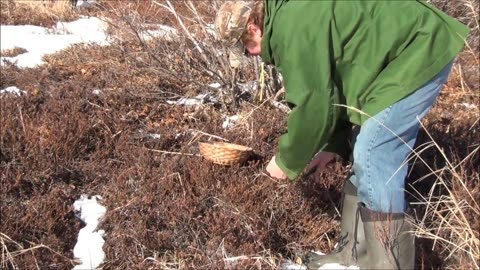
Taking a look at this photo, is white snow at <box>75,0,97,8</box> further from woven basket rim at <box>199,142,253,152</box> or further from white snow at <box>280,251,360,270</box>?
white snow at <box>280,251,360,270</box>

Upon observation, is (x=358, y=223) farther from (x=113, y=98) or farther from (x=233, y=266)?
Answer: (x=113, y=98)

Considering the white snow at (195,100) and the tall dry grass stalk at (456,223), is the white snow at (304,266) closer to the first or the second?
the tall dry grass stalk at (456,223)

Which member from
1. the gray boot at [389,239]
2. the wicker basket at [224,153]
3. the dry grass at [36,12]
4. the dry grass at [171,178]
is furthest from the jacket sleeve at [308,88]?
the dry grass at [36,12]

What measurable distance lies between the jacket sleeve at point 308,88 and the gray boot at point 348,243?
76 cm

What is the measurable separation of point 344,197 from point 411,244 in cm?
63

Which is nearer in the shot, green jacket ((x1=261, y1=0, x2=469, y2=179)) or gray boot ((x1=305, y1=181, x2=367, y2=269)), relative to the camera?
green jacket ((x1=261, y1=0, x2=469, y2=179))

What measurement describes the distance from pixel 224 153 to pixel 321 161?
772 millimetres

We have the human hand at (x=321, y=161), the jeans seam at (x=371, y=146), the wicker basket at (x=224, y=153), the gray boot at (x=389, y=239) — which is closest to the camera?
the jeans seam at (x=371, y=146)

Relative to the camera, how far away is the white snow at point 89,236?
3.54 m

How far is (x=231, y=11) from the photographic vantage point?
2.79 meters

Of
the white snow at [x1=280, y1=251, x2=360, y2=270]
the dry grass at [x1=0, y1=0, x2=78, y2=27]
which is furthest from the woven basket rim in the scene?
the dry grass at [x1=0, y1=0, x2=78, y2=27]

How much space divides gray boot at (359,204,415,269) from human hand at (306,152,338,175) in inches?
26.0

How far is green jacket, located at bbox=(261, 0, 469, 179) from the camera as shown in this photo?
2680 millimetres

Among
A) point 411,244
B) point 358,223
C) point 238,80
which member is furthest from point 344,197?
point 238,80
